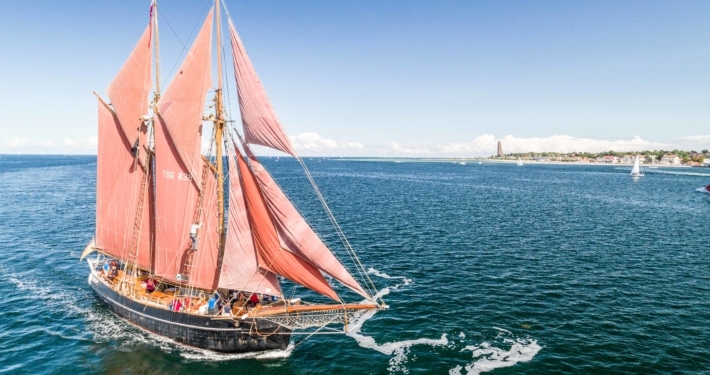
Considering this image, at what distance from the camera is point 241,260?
24859 millimetres

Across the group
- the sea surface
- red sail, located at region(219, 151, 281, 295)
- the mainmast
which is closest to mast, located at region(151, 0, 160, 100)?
the mainmast

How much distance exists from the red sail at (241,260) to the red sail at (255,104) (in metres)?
4.40

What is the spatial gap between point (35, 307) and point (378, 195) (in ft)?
258

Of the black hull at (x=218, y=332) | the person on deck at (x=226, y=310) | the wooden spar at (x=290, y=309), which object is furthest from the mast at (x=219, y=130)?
the wooden spar at (x=290, y=309)

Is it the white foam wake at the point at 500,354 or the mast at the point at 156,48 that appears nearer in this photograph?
the white foam wake at the point at 500,354

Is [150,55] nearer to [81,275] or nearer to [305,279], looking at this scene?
[305,279]

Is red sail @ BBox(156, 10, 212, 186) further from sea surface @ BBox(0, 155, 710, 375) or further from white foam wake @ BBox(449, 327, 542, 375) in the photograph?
white foam wake @ BBox(449, 327, 542, 375)

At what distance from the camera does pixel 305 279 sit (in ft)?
78.0

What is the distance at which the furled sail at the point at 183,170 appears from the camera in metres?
25.1

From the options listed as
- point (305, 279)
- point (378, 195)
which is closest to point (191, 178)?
point (305, 279)

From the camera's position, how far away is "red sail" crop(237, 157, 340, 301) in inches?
921

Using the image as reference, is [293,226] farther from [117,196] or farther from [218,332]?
[117,196]

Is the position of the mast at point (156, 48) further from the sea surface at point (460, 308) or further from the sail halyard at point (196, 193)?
the sea surface at point (460, 308)

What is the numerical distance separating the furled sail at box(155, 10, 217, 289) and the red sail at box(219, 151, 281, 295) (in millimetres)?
3159
